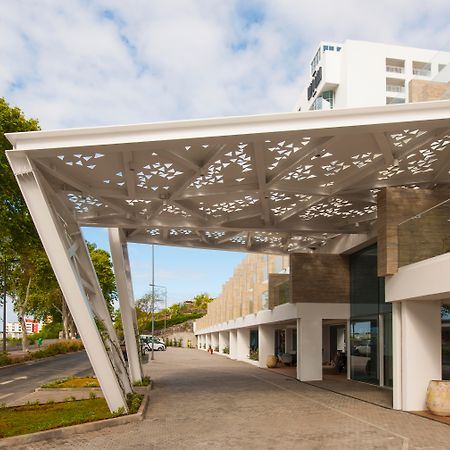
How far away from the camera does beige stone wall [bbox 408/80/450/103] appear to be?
18.1 metres

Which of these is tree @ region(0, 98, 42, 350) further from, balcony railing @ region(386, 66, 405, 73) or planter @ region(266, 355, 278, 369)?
balcony railing @ region(386, 66, 405, 73)

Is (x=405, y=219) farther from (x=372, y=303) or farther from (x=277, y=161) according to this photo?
(x=372, y=303)

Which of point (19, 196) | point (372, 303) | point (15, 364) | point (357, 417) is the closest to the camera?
point (357, 417)

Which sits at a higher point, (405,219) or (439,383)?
(405,219)

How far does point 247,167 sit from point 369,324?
1043 centimetres

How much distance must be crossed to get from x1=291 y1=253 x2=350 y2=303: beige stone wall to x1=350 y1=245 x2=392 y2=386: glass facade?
1.35 ft

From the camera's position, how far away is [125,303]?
20.7m

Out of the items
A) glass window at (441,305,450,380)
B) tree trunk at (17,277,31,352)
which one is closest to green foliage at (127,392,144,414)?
glass window at (441,305,450,380)

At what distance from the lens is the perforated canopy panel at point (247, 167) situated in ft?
36.2

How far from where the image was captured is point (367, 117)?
432 inches

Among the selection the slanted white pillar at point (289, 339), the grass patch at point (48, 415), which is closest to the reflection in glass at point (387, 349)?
the grass patch at point (48, 415)

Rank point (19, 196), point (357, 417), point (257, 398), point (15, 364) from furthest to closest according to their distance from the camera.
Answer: point (15, 364) < point (19, 196) < point (257, 398) < point (357, 417)

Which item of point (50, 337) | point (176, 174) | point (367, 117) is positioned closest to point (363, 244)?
point (176, 174)

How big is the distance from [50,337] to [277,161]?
91.7 metres
